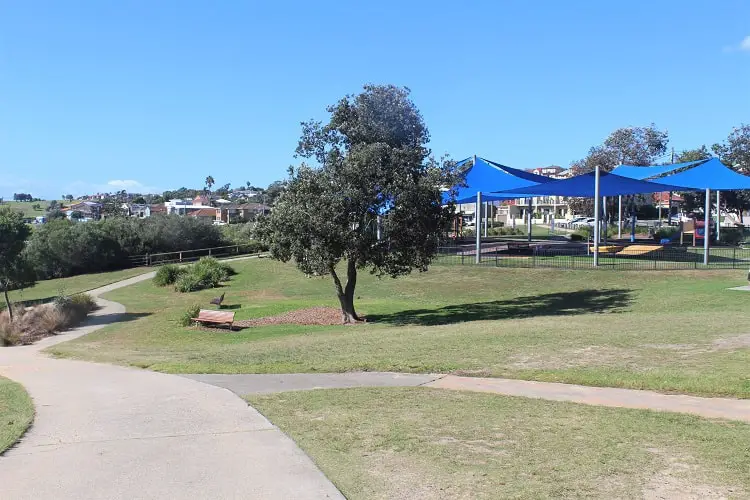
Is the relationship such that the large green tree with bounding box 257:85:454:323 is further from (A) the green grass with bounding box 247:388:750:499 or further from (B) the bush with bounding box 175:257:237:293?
(B) the bush with bounding box 175:257:237:293

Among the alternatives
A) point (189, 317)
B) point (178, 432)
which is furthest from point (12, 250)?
point (178, 432)

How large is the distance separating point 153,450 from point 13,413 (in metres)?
3.15

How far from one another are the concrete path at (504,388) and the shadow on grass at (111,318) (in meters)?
16.6

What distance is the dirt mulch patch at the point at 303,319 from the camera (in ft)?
75.5

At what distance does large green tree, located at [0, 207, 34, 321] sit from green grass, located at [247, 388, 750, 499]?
24437 millimetres

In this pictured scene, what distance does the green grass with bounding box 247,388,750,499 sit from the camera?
17.6ft

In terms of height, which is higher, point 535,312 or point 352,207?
point 352,207

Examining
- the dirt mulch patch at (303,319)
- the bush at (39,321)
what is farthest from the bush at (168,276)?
the dirt mulch patch at (303,319)

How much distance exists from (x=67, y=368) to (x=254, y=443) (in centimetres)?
836

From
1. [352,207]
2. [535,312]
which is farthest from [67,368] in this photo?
[535,312]

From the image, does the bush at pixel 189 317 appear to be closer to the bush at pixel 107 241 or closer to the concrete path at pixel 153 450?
the concrete path at pixel 153 450

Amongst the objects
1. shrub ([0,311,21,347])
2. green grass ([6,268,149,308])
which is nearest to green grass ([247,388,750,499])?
shrub ([0,311,21,347])

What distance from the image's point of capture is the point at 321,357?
44.5ft

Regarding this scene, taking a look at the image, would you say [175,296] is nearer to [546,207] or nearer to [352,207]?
[352,207]
